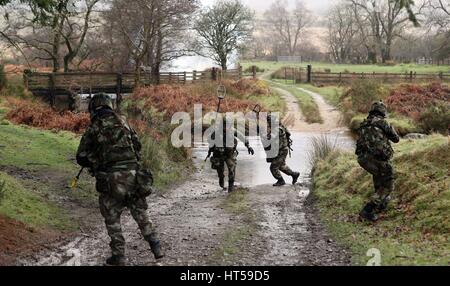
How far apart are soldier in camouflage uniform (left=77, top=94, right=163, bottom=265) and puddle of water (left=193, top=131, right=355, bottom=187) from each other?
8306 mm

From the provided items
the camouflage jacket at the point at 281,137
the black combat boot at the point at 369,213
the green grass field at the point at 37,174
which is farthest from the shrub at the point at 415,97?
the black combat boot at the point at 369,213

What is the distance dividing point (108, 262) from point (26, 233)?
1809 mm

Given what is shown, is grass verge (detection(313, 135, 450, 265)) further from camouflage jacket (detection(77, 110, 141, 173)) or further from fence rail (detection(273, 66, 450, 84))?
fence rail (detection(273, 66, 450, 84))

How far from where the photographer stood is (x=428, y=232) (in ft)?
25.0

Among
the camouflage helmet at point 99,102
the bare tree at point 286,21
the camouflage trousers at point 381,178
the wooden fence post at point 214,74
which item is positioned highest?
the bare tree at point 286,21

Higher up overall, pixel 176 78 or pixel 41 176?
pixel 176 78

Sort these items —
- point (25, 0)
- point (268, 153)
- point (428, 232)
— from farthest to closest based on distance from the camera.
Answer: point (268, 153) → point (25, 0) → point (428, 232)

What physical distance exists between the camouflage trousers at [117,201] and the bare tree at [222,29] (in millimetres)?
40999

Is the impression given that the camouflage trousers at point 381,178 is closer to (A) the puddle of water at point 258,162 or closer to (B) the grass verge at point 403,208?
(B) the grass verge at point 403,208

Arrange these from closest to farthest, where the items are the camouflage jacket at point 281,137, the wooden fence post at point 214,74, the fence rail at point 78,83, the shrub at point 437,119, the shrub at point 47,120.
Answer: the camouflage jacket at point 281,137, the shrub at point 47,120, the shrub at point 437,119, the fence rail at point 78,83, the wooden fence post at point 214,74

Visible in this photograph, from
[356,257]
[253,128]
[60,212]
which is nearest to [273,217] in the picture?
[356,257]

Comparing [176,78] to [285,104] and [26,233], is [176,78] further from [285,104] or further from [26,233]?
[26,233]

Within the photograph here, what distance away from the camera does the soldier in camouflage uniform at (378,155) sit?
888 cm

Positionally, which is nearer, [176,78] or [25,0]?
[25,0]
